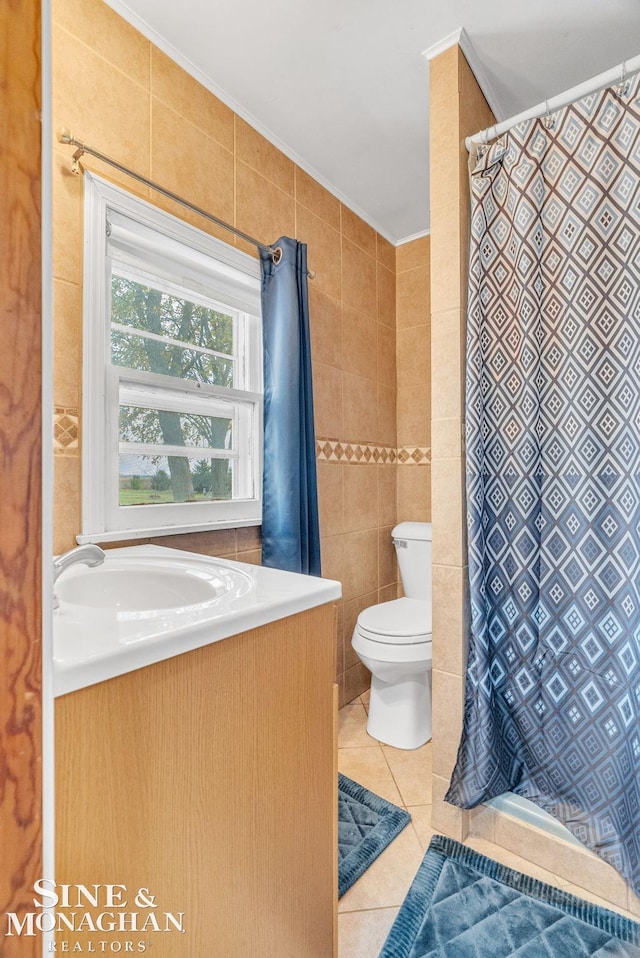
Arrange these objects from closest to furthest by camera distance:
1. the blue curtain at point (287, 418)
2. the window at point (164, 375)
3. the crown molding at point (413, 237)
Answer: the window at point (164, 375), the blue curtain at point (287, 418), the crown molding at point (413, 237)

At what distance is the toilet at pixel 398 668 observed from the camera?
69.6 inches

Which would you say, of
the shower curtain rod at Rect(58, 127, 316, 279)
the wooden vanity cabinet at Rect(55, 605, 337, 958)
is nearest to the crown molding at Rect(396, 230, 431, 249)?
the shower curtain rod at Rect(58, 127, 316, 279)

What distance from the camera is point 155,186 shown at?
1.39m

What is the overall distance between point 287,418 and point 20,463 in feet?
4.49

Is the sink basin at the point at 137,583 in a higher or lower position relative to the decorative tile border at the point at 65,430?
lower

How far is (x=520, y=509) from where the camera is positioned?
1.33m

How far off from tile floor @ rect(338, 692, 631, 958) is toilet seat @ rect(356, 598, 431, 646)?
46cm

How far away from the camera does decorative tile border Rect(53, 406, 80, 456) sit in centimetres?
120

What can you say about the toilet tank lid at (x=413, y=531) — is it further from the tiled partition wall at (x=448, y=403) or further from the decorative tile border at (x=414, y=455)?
the tiled partition wall at (x=448, y=403)

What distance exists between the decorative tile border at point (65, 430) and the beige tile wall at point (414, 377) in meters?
1.80

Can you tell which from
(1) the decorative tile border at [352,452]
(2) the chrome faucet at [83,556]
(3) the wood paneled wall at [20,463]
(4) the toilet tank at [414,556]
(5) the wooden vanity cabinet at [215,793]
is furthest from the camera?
(4) the toilet tank at [414,556]

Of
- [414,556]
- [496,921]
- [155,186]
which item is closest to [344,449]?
[414,556]

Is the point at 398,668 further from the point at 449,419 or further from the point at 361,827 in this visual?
the point at 449,419

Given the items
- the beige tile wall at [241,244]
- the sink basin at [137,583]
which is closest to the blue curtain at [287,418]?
the beige tile wall at [241,244]
